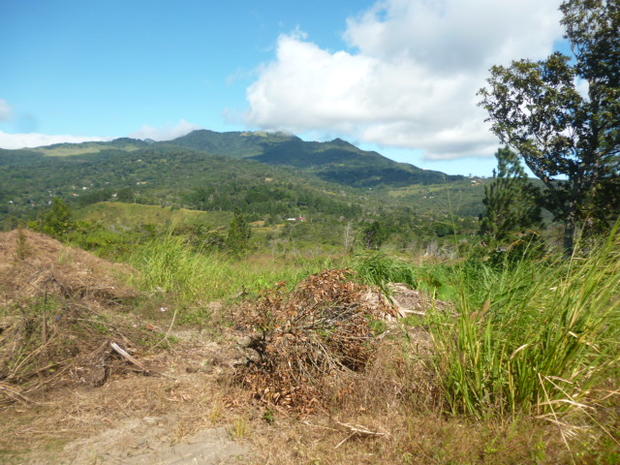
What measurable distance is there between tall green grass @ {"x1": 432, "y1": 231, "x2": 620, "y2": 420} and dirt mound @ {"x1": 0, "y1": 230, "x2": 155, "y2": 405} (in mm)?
2716

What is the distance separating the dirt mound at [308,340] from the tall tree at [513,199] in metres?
9.59

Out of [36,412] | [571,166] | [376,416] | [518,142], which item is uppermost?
[518,142]

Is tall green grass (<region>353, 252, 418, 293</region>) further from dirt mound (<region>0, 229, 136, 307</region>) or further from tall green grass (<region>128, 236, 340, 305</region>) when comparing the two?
dirt mound (<region>0, 229, 136, 307</region>)

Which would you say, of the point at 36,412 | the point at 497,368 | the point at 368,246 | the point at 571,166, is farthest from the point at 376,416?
the point at 571,166

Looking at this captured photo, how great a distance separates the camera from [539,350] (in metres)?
2.28

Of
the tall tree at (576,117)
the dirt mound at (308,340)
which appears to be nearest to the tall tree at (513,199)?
the tall tree at (576,117)

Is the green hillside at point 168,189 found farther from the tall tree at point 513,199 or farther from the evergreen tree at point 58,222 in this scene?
the tall tree at point 513,199

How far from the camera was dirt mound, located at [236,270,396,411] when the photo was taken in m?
2.81

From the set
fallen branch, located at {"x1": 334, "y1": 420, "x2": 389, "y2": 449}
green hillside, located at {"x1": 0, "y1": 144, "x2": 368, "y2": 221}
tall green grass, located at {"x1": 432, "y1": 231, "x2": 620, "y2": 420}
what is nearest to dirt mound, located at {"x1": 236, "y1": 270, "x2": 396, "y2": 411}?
fallen branch, located at {"x1": 334, "y1": 420, "x2": 389, "y2": 449}

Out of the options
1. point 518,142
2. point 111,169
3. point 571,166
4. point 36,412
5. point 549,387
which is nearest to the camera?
point 549,387

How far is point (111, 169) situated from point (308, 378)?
21258 centimetres

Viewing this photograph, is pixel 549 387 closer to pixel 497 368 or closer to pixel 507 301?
pixel 497 368

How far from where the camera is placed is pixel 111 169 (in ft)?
614

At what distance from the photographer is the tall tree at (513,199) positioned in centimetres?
1213
